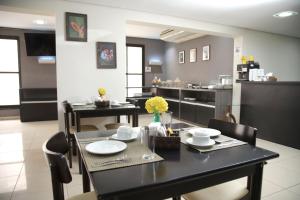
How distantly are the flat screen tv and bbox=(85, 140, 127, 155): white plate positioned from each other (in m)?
5.54

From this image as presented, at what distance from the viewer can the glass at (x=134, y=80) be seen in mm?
7398

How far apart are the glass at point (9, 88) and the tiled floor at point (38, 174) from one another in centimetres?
247

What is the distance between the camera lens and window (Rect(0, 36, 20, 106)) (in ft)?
19.6

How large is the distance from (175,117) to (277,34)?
3446mm

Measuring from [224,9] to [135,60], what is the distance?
4.24 m

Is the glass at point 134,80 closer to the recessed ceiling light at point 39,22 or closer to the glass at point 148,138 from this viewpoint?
the recessed ceiling light at point 39,22

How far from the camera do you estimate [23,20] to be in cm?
507

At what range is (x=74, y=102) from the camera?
3.35 m

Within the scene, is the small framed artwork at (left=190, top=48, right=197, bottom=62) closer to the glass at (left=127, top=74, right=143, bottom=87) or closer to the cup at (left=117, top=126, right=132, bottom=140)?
the glass at (left=127, top=74, right=143, bottom=87)

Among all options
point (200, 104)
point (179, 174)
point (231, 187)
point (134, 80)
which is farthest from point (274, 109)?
point (134, 80)

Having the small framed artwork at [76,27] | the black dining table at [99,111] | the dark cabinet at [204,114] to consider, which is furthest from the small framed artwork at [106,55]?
the dark cabinet at [204,114]

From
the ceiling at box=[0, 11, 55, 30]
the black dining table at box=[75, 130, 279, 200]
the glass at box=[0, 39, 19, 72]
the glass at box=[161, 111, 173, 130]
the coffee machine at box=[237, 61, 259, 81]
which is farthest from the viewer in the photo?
the glass at box=[0, 39, 19, 72]

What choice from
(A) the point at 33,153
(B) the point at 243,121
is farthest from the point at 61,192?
(B) the point at 243,121

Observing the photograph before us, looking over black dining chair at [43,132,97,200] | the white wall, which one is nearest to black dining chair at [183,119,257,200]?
black dining chair at [43,132,97,200]
